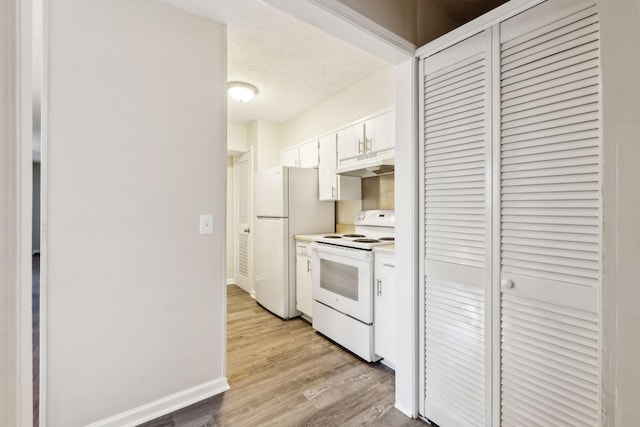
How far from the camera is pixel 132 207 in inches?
65.1

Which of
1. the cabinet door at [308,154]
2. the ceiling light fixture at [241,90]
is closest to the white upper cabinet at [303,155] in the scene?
the cabinet door at [308,154]

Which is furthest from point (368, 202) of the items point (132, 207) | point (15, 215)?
point (15, 215)

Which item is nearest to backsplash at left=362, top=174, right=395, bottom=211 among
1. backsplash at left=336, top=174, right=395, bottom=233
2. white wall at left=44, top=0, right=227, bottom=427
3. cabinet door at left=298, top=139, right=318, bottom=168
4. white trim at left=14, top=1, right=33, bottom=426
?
backsplash at left=336, top=174, right=395, bottom=233

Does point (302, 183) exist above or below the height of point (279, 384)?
above

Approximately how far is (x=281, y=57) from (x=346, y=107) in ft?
3.15

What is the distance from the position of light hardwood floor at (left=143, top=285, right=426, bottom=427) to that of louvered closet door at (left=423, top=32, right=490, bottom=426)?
1.29 feet

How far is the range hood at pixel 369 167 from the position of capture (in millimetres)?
2600

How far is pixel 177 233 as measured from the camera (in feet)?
5.89

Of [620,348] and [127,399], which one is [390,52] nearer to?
[620,348]

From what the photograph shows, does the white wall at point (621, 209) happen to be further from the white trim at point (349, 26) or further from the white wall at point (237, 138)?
the white wall at point (237, 138)

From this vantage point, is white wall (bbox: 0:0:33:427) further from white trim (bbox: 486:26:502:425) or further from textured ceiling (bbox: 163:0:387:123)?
textured ceiling (bbox: 163:0:387:123)

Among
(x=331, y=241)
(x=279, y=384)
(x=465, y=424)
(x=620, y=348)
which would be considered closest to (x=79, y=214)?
(x=279, y=384)

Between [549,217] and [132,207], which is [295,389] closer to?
[132,207]

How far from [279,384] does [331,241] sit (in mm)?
1186
